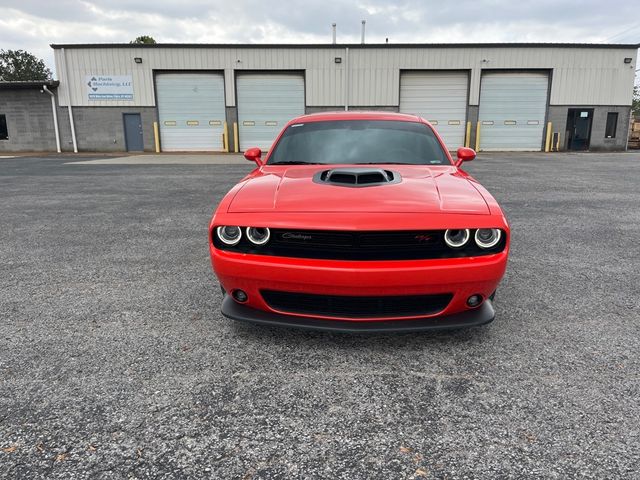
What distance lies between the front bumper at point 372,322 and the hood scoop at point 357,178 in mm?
860

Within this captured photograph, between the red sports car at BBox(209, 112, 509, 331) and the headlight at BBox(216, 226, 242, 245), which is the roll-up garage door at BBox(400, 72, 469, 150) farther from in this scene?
the headlight at BBox(216, 226, 242, 245)

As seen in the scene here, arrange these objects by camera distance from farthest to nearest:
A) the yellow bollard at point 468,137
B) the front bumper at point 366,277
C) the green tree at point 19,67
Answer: the green tree at point 19,67 → the yellow bollard at point 468,137 → the front bumper at point 366,277

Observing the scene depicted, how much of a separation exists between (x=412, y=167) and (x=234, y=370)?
1966mm

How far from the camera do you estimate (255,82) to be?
78.7 ft

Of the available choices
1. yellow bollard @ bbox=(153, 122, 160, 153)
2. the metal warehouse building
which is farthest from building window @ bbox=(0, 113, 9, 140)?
Answer: yellow bollard @ bbox=(153, 122, 160, 153)

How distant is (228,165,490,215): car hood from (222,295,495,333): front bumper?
0.58 metres

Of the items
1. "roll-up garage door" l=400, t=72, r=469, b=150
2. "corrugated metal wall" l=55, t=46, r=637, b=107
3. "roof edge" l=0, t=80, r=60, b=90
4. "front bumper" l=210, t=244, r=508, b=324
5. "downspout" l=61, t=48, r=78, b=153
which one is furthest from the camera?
"roll-up garage door" l=400, t=72, r=469, b=150

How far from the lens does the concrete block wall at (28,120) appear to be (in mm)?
24688

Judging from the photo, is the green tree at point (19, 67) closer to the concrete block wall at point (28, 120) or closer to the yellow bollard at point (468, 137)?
the concrete block wall at point (28, 120)

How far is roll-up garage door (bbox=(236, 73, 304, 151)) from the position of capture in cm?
2397

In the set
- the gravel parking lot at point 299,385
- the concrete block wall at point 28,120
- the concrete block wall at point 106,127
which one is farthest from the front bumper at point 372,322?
the concrete block wall at point 28,120

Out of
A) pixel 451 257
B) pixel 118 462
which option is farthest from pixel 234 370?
pixel 451 257

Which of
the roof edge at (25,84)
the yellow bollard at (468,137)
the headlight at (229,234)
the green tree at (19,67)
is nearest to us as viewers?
the headlight at (229,234)

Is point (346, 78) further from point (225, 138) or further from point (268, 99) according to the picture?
point (225, 138)
